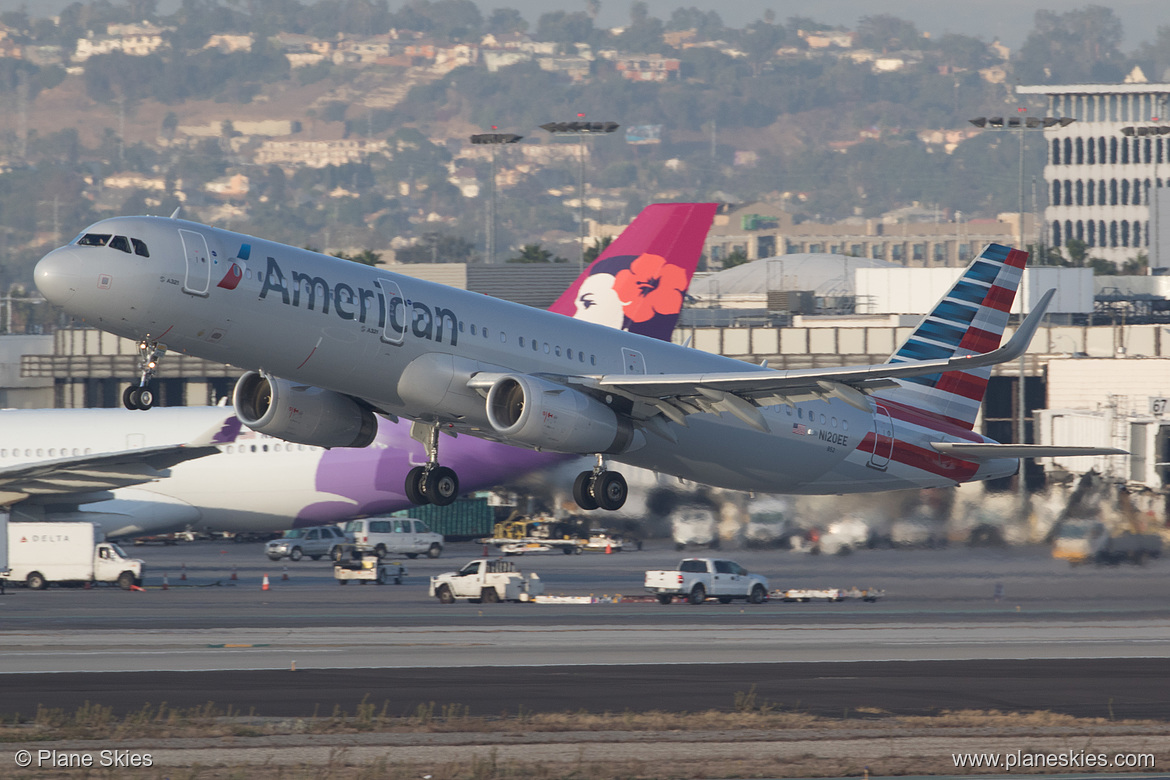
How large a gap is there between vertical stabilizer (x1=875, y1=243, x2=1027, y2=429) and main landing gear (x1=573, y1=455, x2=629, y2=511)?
1104 centimetres

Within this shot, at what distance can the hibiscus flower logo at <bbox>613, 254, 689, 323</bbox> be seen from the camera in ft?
208

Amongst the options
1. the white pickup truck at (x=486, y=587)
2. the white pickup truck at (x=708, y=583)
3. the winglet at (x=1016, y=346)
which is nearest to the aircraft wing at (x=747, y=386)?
the winglet at (x=1016, y=346)

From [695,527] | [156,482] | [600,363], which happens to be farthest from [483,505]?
[600,363]

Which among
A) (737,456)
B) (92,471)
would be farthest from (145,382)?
(92,471)

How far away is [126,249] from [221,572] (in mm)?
46723

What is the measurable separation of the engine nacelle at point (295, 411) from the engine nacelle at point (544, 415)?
14.8 ft

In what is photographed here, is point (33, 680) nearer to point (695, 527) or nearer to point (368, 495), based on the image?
point (695, 527)

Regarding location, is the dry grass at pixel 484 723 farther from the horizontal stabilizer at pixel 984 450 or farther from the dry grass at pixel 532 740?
the horizontal stabilizer at pixel 984 450

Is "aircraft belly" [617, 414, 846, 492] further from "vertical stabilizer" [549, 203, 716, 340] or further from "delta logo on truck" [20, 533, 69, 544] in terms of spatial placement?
"delta logo on truck" [20, 533, 69, 544]

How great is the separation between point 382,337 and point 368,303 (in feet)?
2.82

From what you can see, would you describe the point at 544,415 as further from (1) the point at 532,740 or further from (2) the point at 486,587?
(2) the point at 486,587

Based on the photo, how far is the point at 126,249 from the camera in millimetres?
34656

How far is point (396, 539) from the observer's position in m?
90.2

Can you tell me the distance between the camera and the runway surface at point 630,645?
122 ft
